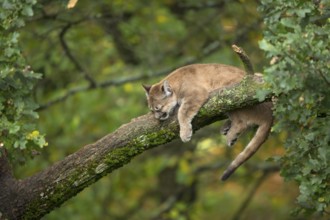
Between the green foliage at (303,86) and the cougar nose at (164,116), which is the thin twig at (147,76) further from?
the green foliage at (303,86)

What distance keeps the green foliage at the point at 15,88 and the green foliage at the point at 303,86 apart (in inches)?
85.7

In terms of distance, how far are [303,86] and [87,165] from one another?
2.45 metres

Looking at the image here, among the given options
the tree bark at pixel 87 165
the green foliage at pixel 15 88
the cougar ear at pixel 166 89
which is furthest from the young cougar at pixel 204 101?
the green foliage at pixel 15 88

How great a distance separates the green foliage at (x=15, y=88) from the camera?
6.89 metres

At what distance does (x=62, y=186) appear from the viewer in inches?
Answer: 288

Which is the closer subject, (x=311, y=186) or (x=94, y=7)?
(x=311, y=186)

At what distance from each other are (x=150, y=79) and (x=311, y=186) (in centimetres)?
639

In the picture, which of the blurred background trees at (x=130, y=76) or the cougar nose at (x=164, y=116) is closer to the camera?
the cougar nose at (x=164, y=116)

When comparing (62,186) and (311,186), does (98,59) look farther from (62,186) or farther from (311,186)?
(311,186)

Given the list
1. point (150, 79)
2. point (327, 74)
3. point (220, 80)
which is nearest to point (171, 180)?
point (150, 79)

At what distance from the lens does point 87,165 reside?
7.26m

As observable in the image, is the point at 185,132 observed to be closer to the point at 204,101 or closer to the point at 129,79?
the point at 204,101

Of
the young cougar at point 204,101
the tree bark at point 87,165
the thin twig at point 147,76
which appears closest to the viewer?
the tree bark at point 87,165

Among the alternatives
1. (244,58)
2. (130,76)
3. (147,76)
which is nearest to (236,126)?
(244,58)
